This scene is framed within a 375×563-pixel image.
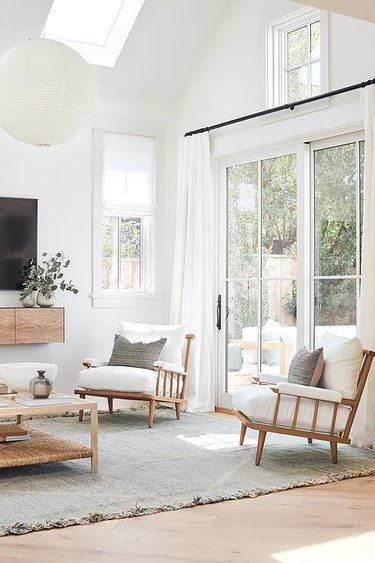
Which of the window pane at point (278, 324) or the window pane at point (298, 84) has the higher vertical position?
the window pane at point (298, 84)

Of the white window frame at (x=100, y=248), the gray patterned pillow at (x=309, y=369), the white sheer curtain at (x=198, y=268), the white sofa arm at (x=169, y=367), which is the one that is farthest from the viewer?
the white window frame at (x=100, y=248)

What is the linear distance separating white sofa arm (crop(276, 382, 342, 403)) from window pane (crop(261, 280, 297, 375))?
169cm

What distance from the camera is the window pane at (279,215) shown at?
6.74m

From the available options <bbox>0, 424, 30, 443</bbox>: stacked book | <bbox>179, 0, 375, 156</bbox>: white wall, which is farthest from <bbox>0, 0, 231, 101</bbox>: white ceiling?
<bbox>0, 424, 30, 443</bbox>: stacked book

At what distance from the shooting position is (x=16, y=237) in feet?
24.0

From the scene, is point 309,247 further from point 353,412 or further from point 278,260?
point 353,412

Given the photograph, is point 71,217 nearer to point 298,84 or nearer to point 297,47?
point 298,84

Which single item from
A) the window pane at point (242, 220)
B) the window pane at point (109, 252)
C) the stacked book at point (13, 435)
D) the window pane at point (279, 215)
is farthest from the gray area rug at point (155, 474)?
the window pane at point (109, 252)

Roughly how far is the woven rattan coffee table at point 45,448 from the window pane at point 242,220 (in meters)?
2.76

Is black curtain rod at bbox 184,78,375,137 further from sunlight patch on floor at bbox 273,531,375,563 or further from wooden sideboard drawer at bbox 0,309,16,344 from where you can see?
sunlight patch on floor at bbox 273,531,375,563

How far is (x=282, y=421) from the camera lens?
507cm

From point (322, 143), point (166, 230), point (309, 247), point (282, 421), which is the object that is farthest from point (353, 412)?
point (166, 230)

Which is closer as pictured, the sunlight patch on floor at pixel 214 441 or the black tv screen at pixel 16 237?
the sunlight patch on floor at pixel 214 441

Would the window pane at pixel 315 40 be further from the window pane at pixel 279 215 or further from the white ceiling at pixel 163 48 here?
the white ceiling at pixel 163 48
